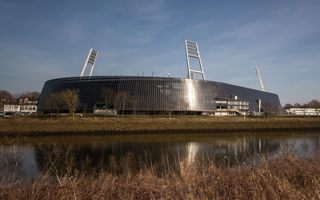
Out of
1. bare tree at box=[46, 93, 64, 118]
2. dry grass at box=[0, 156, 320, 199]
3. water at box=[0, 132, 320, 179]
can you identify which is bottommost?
water at box=[0, 132, 320, 179]

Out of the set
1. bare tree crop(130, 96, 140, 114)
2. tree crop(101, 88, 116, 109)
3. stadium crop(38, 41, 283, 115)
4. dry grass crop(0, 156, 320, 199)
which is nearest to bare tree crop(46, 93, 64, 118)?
stadium crop(38, 41, 283, 115)

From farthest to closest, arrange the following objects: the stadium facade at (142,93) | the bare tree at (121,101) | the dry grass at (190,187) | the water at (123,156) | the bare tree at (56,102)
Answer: the stadium facade at (142,93) < the bare tree at (121,101) < the bare tree at (56,102) < the water at (123,156) < the dry grass at (190,187)

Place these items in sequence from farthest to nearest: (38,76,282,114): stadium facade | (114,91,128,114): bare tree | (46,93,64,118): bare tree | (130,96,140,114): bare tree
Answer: (38,76,282,114): stadium facade → (130,96,140,114): bare tree → (114,91,128,114): bare tree → (46,93,64,118): bare tree

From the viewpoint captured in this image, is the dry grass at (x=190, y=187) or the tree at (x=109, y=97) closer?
the dry grass at (x=190, y=187)

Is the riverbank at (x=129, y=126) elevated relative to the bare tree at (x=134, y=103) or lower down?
lower down

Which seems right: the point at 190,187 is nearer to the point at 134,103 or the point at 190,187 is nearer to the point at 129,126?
the point at 129,126

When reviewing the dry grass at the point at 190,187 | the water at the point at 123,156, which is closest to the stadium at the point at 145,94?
the water at the point at 123,156

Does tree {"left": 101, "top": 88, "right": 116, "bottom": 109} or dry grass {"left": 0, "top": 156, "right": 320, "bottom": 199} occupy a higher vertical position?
tree {"left": 101, "top": 88, "right": 116, "bottom": 109}

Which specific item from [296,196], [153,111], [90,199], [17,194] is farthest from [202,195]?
[153,111]

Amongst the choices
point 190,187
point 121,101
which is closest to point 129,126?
point 121,101

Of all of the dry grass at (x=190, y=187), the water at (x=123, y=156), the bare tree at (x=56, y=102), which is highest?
the bare tree at (x=56, y=102)

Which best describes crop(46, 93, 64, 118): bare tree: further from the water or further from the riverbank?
the water

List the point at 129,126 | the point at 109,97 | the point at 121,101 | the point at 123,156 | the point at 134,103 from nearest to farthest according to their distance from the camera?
the point at 123,156 < the point at 129,126 < the point at 121,101 < the point at 134,103 < the point at 109,97

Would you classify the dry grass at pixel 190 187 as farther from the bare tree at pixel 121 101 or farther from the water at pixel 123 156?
the bare tree at pixel 121 101
